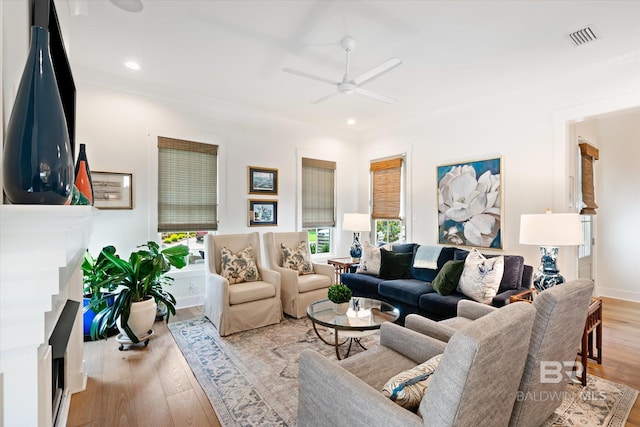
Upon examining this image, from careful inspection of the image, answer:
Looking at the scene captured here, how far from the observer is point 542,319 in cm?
139

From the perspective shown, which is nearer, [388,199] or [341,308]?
[341,308]

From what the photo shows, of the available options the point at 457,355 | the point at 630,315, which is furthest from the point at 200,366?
the point at 630,315

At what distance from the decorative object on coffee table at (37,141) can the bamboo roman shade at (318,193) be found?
15.1 feet

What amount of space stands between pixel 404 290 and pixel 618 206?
3914 mm

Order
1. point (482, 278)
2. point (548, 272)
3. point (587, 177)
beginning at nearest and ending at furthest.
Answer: point (548, 272) < point (482, 278) < point (587, 177)

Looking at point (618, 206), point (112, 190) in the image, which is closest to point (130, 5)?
point (112, 190)

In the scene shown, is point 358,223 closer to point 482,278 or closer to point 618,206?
point 482,278

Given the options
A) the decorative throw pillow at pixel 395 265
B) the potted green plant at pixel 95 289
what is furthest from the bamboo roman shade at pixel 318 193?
the potted green plant at pixel 95 289

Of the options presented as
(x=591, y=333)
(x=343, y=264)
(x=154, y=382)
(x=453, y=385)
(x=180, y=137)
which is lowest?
(x=154, y=382)

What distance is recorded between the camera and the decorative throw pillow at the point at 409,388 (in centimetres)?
120

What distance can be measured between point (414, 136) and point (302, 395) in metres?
4.46

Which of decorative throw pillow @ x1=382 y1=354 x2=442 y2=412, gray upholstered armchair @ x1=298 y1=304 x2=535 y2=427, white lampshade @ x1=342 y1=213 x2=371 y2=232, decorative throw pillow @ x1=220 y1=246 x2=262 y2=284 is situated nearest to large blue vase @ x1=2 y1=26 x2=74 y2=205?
gray upholstered armchair @ x1=298 y1=304 x2=535 y2=427

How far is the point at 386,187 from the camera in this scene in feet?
18.1

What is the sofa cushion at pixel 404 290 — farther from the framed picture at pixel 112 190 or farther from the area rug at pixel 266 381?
the framed picture at pixel 112 190
